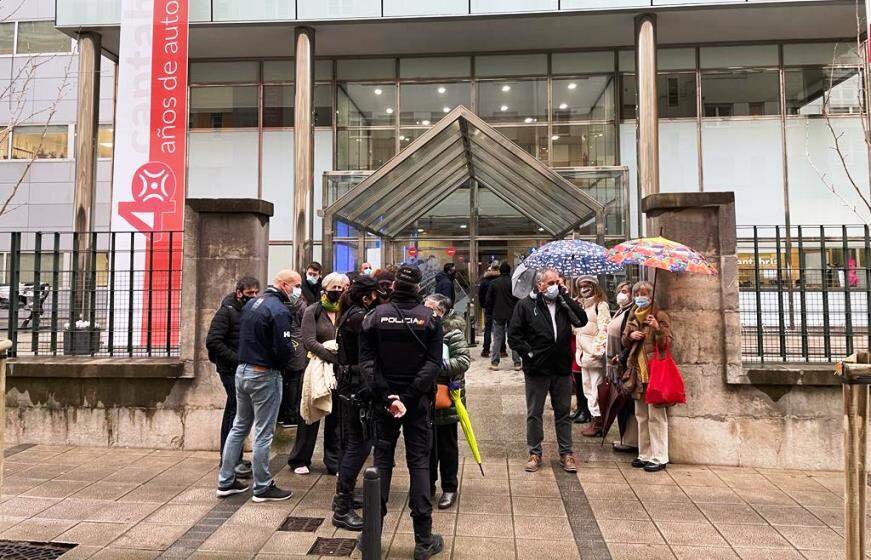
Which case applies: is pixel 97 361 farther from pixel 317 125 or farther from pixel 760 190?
pixel 760 190

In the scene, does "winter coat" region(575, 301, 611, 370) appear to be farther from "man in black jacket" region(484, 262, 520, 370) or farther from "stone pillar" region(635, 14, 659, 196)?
"stone pillar" region(635, 14, 659, 196)

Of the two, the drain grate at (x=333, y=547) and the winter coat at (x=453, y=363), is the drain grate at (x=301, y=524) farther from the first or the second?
the winter coat at (x=453, y=363)

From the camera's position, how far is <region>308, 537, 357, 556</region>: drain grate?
3902 mm

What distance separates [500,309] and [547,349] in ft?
14.7

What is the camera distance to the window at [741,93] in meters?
14.5

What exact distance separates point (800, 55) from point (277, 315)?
50.9 feet

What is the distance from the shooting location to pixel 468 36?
1436 cm

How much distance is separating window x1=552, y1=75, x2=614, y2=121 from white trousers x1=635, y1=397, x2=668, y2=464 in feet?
35.6

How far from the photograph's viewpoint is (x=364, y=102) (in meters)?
15.6

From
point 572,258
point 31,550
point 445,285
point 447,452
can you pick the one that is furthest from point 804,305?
point 31,550

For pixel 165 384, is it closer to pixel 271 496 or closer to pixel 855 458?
pixel 271 496

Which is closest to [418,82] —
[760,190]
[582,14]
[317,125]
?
[317,125]

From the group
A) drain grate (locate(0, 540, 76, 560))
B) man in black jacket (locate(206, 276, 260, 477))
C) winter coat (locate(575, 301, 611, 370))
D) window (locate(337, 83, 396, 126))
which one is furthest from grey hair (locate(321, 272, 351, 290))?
window (locate(337, 83, 396, 126))

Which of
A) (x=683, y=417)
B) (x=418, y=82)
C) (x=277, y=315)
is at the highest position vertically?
(x=418, y=82)
